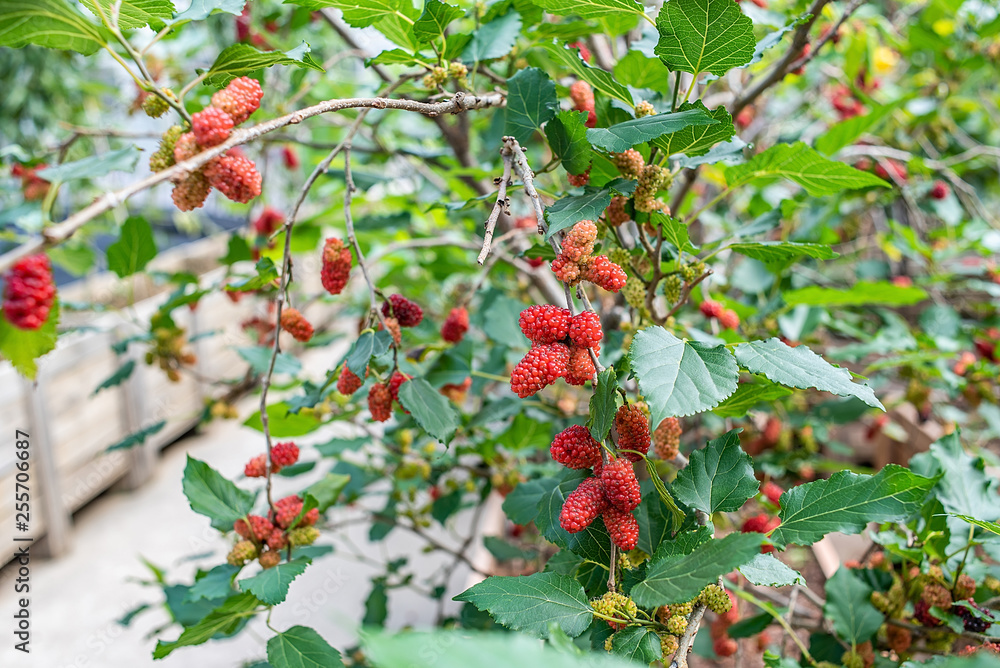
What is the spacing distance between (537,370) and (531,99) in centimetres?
22

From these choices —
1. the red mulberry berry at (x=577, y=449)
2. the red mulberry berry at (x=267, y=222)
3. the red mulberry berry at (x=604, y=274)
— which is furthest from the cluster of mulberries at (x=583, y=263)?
the red mulberry berry at (x=267, y=222)

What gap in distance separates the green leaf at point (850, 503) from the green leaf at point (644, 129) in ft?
0.87

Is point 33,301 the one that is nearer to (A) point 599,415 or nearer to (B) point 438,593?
(A) point 599,415

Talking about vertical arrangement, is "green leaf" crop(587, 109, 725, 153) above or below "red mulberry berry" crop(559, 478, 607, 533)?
above

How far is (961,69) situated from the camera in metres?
1.23

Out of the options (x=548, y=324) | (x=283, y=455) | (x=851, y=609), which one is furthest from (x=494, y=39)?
(x=851, y=609)

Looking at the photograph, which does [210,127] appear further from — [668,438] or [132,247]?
[132,247]

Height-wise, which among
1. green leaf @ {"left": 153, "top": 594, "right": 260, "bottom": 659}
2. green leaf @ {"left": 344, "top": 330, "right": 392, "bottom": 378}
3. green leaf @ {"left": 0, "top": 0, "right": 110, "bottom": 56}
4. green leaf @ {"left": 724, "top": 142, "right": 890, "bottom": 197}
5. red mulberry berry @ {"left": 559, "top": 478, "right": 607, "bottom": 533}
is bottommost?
green leaf @ {"left": 153, "top": 594, "right": 260, "bottom": 659}

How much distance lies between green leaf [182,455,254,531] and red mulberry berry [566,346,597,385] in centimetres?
35

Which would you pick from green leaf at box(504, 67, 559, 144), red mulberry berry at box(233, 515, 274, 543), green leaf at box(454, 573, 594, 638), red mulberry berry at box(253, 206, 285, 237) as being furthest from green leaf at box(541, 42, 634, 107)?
red mulberry berry at box(253, 206, 285, 237)

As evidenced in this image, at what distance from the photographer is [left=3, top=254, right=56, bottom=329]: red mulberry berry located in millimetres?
317

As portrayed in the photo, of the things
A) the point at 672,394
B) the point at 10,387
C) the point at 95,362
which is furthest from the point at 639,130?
the point at 95,362

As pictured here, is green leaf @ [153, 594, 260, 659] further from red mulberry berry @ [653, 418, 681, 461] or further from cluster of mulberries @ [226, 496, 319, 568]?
red mulberry berry @ [653, 418, 681, 461]

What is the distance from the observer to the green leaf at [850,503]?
43 centimetres
